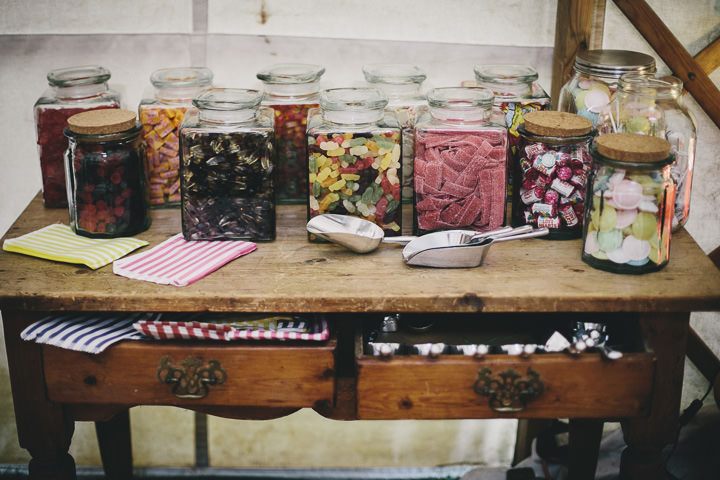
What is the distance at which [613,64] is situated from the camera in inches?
62.8

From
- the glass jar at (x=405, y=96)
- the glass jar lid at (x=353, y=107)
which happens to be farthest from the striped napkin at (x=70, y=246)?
the glass jar at (x=405, y=96)

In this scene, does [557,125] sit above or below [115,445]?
above

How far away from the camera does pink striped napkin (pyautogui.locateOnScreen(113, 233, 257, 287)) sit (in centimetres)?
137

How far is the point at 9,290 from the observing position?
1.33m

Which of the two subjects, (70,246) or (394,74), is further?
(394,74)

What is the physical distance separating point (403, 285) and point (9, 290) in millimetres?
710

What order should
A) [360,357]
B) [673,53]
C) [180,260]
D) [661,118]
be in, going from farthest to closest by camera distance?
[673,53]
[661,118]
[180,260]
[360,357]

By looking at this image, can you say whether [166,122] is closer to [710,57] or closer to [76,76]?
[76,76]

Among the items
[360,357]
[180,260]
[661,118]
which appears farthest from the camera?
[661,118]

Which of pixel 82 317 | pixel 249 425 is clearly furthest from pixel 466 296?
pixel 249 425

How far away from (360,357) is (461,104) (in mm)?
544

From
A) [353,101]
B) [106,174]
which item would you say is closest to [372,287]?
[353,101]

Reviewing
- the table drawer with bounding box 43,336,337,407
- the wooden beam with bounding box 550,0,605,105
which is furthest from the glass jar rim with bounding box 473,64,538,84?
the table drawer with bounding box 43,336,337,407

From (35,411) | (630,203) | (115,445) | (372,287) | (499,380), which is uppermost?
(630,203)
